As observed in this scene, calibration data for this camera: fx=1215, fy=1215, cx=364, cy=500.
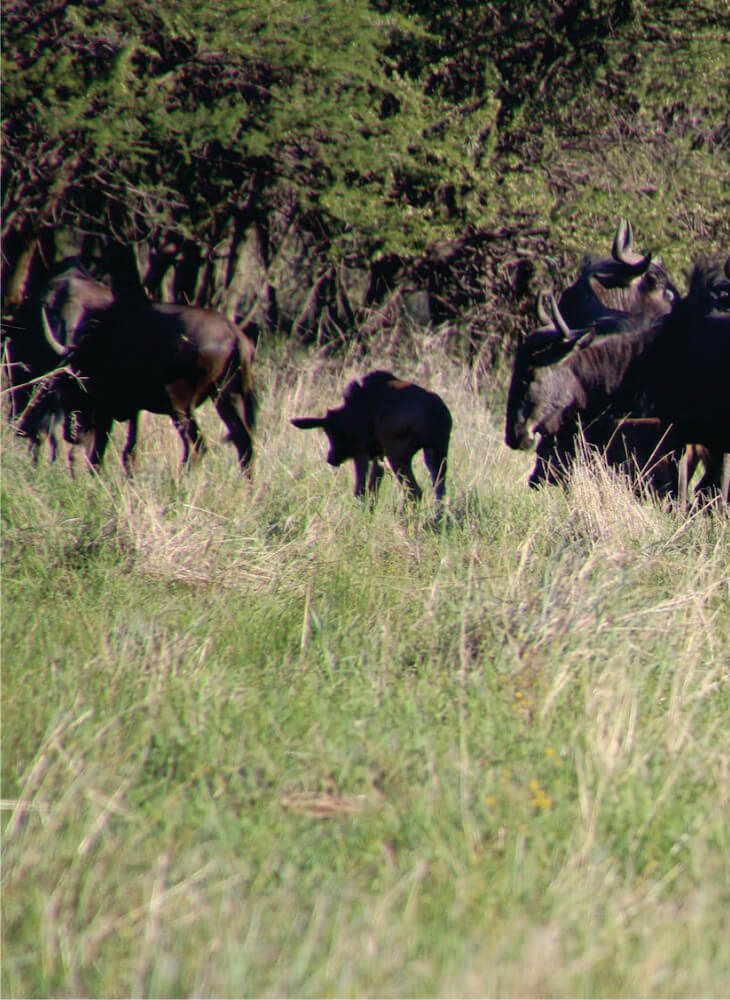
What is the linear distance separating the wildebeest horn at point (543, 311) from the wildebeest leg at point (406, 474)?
127 cm

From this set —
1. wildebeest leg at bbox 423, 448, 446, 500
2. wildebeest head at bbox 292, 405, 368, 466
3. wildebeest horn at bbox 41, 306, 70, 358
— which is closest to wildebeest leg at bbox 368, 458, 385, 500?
wildebeest head at bbox 292, 405, 368, 466

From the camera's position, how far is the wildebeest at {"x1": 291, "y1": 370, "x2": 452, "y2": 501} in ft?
25.6

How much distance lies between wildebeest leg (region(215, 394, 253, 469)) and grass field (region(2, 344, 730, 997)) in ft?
10.6

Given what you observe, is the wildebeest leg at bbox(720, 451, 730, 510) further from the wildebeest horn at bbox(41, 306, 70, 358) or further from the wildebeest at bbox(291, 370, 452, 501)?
the wildebeest horn at bbox(41, 306, 70, 358)

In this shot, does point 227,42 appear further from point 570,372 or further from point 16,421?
point 570,372

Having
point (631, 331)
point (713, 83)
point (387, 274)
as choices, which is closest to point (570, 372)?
point (631, 331)

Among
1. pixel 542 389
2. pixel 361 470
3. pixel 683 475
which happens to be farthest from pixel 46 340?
pixel 683 475

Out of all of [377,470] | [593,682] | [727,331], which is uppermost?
[727,331]

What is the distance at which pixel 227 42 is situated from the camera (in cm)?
1060

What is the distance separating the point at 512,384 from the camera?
25.5 feet

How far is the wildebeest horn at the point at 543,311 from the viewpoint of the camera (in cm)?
776

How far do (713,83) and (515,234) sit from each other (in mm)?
2699

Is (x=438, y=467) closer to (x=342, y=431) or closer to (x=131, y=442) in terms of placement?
(x=342, y=431)

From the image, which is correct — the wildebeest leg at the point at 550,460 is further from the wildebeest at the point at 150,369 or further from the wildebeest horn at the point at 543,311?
the wildebeest at the point at 150,369
